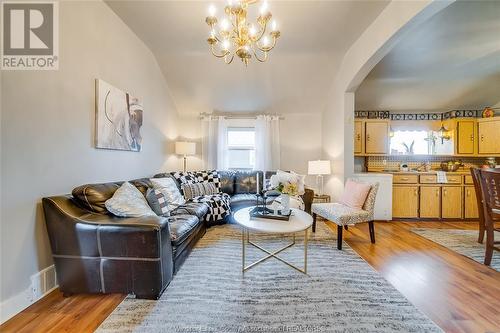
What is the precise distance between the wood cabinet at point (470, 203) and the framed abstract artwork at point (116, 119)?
5.67m

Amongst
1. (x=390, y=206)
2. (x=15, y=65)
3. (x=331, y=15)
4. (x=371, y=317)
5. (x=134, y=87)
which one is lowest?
(x=371, y=317)

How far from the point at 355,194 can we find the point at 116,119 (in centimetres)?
319

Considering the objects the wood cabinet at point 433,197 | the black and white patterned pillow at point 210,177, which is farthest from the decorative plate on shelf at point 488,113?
the black and white patterned pillow at point 210,177

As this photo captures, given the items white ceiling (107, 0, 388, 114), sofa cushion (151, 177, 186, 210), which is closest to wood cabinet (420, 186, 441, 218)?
white ceiling (107, 0, 388, 114)

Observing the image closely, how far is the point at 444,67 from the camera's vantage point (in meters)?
3.48

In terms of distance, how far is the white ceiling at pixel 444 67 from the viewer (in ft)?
8.22

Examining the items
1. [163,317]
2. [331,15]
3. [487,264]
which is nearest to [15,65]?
[163,317]

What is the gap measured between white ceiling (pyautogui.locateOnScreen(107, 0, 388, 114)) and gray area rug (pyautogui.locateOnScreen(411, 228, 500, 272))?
2940mm

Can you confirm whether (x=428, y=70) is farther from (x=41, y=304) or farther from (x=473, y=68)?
(x=41, y=304)

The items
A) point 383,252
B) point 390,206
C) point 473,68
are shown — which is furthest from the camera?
point 390,206

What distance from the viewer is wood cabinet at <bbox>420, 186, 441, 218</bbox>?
3.98 metres

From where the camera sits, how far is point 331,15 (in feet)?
8.52

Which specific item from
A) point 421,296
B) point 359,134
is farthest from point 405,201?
point 421,296

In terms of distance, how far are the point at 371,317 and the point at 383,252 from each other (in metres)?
1.34
